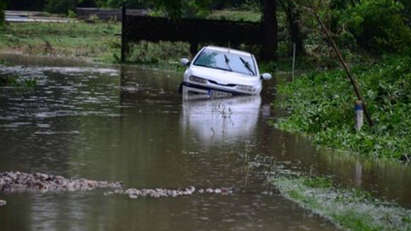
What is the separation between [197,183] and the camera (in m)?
12.2

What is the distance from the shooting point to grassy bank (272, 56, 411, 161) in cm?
1583

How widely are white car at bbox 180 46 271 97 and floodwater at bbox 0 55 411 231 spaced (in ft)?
1.05

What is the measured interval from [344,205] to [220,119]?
8744 millimetres

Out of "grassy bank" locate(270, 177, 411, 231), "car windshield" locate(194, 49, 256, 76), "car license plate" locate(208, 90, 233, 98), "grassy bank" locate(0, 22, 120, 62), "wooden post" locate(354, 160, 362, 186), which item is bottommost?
"grassy bank" locate(0, 22, 120, 62)

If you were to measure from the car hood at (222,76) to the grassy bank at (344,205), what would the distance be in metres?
10.9

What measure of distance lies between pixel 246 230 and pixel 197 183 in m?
2.63

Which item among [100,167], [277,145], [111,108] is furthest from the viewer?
[111,108]

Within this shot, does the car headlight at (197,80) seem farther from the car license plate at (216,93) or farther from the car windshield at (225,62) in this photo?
the car windshield at (225,62)

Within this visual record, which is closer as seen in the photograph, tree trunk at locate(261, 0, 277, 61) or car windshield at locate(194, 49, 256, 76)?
car windshield at locate(194, 49, 256, 76)

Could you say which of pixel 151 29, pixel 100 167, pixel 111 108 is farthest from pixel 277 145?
pixel 151 29

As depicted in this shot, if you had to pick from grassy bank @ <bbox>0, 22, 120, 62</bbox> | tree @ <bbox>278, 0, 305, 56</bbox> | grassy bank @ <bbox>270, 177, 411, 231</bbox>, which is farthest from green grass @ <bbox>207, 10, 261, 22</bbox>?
grassy bank @ <bbox>270, 177, 411, 231</bbox>

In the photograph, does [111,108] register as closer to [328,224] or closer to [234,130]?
[234,130]

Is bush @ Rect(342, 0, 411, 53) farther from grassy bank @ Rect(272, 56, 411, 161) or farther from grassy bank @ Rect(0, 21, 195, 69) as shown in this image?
grassy bank @ Rect(272, 56, 411, 161)

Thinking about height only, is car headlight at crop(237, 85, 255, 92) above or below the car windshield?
below
